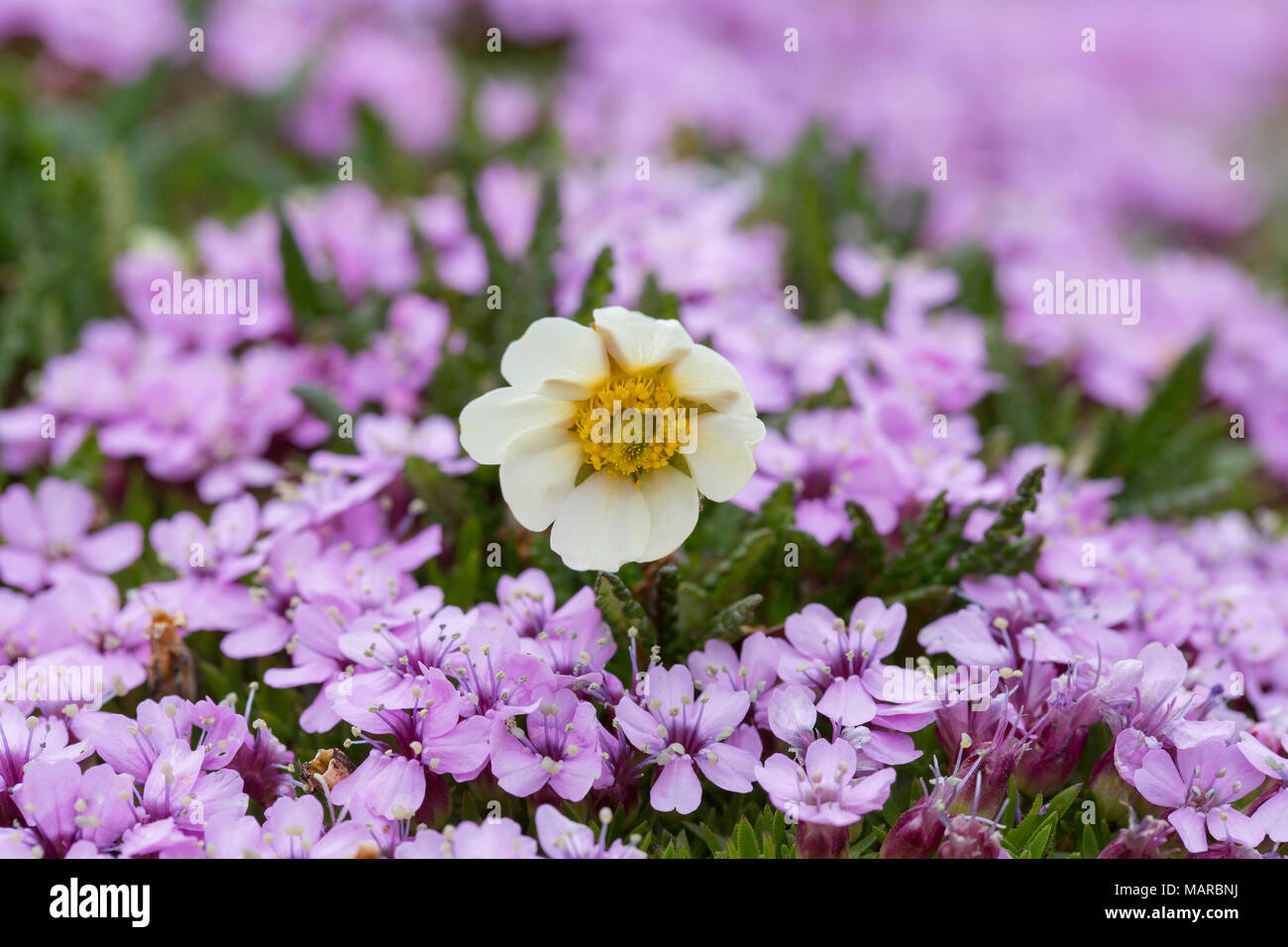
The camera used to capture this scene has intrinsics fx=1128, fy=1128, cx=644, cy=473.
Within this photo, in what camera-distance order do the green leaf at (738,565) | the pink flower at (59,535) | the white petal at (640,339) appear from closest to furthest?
the white petal at (640,339) < the green leaf at (738,565) < the pink flower at (59,535)

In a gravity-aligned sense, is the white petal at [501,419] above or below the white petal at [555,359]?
below

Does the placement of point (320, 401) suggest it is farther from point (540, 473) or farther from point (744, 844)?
point (744, 844)

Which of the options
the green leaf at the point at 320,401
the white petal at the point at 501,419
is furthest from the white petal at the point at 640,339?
the green leaf at the point at 320,401

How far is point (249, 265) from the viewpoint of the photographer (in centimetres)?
270

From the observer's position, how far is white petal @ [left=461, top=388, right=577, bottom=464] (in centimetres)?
143

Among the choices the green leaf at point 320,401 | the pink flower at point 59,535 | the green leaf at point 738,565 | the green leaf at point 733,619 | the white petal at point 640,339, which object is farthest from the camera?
the green leaf at point 320,401

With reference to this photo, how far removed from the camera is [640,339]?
1.43 m

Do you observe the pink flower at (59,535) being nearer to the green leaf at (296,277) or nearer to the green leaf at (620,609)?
the green leaf at (296,277)

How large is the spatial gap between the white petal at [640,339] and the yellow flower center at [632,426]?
0.03 meters

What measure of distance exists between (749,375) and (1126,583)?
0.77 meters

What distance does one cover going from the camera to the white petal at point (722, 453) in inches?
56.7
